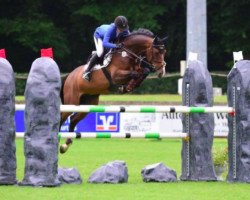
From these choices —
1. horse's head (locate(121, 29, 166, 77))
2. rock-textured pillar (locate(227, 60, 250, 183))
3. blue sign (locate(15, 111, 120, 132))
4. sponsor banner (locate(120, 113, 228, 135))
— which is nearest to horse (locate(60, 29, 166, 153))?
horse's head (locate(121, 29, 166, 77))

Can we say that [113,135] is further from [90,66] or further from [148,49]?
[90,66]

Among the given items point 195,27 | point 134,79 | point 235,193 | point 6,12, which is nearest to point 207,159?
point 235,193

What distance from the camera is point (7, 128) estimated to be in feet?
35.3

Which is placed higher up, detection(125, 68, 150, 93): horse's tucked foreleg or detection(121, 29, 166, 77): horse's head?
detection(121, 29, 166, 77): horse's head

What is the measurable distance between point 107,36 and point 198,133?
3271 millimetres

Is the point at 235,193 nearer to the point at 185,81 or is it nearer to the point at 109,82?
the point at 185,81

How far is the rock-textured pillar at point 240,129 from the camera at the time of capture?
11516mm

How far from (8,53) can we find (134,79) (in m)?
25.6

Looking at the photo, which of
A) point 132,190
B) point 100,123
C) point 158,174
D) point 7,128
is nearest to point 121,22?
point 158,174

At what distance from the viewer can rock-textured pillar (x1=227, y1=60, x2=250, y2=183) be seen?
1152 centimetres

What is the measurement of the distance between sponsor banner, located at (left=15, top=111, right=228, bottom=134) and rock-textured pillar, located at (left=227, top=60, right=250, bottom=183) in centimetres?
1102

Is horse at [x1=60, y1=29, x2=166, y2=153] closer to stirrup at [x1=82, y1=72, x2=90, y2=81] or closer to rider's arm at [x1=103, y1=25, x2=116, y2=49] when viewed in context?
stirrup at [x1=82, y1=72, x2=90, y2=81]

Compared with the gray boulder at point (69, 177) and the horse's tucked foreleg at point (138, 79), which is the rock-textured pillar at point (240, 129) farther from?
the horse's tucked foreleg at point (138, 79)

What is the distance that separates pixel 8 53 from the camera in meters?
39.8
